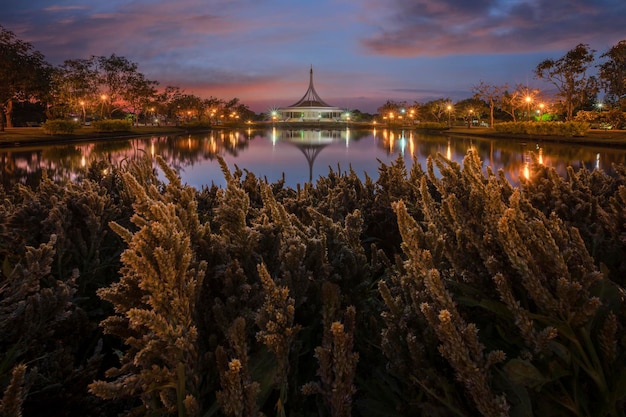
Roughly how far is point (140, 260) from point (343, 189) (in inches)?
162

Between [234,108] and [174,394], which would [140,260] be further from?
[234,108]

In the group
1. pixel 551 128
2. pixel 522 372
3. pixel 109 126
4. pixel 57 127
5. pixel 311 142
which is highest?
pixel 109 126

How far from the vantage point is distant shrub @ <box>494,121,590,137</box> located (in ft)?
151

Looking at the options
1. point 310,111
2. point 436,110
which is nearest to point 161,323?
point 436,110

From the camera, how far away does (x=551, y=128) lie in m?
49.5

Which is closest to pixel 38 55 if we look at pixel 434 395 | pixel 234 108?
pixel 434 395

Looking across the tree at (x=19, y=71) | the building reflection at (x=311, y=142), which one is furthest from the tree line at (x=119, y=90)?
the building reflection at (x=311, y=142)

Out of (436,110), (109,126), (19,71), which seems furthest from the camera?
(436,110)

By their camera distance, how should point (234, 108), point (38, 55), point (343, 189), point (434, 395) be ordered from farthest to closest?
1. point (234, 108)
2. point (38, 55)
3. point (343, 189)
4. point (434, 395)

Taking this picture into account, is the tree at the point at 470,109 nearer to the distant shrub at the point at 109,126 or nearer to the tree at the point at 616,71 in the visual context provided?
the tree at the point at 616,71

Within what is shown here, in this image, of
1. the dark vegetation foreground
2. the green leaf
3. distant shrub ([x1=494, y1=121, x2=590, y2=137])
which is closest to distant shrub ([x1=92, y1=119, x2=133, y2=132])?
distant shrub ([x1=494, y1=121, x2=590, y2=137])

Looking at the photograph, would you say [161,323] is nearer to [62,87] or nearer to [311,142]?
[311,142]

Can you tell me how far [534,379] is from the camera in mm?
1313

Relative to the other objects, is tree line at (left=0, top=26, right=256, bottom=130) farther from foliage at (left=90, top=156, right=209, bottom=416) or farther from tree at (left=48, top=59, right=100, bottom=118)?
foliage at (left=90, top=156, right=209, bottom=416)
